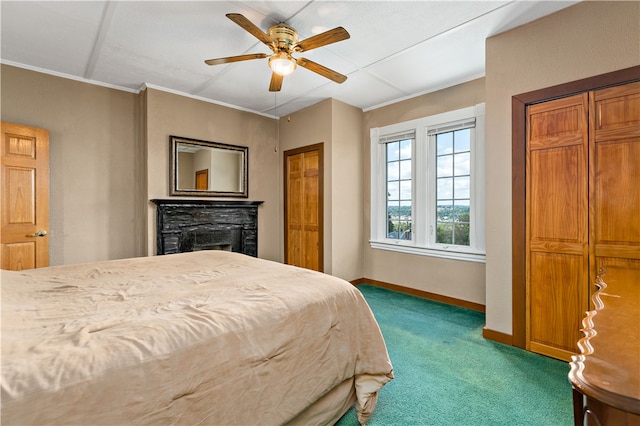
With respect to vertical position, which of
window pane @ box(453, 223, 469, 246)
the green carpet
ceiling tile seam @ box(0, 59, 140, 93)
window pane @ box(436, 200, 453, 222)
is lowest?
the green carpet

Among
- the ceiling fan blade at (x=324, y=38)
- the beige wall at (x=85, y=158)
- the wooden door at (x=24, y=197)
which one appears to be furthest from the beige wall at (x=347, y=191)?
the wooden door at (x=24, y=197)

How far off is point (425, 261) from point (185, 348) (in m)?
3.54

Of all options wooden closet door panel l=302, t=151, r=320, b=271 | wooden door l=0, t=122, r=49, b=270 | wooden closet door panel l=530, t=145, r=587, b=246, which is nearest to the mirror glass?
wooden closet door panel l=302, t=151, r=320, b=271

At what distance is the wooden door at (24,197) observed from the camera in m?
2.92

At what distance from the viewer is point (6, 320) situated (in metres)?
1.11

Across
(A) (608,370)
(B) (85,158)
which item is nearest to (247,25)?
(A) (608,370)

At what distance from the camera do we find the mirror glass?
4.00m

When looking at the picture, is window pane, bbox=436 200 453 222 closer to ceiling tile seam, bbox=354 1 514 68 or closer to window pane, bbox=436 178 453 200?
window pane, bbox=436 178 453 200

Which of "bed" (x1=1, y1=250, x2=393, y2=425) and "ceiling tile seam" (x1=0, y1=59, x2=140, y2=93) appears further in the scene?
"ceiling tile seam" (x1=0, y1=59, x2=140, y2=93)

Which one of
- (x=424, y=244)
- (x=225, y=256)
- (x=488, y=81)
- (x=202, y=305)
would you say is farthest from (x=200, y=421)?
(x=424, y=244)

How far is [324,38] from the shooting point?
7.05 ft

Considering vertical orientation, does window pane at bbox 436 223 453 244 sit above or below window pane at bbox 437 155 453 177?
below

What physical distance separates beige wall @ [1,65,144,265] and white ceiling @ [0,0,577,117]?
0.67 ft

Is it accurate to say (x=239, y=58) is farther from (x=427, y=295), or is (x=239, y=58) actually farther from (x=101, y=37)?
(x=427, y=295)
